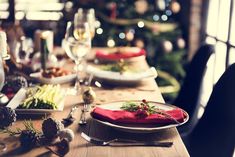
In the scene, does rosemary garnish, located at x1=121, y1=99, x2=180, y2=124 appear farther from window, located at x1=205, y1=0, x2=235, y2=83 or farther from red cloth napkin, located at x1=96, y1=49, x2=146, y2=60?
window, located at x1=205, y1=0, x2=235, y2=83

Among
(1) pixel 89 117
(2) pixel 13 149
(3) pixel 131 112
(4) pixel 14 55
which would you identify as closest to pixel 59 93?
(1) pixel 89 117

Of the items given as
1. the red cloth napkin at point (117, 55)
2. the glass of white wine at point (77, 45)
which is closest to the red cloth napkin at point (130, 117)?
the glass of white wine at point (77, 45)

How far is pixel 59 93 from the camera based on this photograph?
144 cm

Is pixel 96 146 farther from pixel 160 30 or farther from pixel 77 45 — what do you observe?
pixel 160 30

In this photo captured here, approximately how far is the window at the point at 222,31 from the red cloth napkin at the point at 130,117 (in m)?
1.40

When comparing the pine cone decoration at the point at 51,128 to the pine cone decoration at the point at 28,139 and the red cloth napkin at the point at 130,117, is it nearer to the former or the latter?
the pine cone decoration at the point at 28,139

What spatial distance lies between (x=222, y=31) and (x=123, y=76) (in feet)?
4.08

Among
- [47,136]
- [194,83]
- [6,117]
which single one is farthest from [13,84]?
[194,83]

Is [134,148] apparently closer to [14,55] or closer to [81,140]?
[81,140]

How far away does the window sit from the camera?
8.41ft

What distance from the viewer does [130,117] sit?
1.19 meters

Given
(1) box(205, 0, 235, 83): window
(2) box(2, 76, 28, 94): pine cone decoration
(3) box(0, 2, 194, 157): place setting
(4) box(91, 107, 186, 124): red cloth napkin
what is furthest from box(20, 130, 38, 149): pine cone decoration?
(1) box(205, 0, 235, 83): window

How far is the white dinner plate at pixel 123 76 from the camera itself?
176 centimetres

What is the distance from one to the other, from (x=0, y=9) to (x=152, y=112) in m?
3.15
